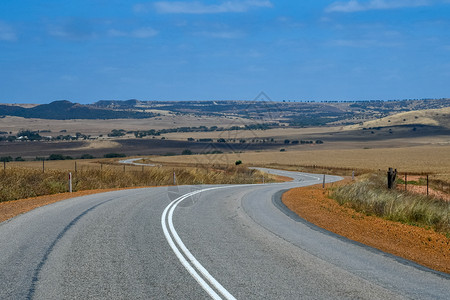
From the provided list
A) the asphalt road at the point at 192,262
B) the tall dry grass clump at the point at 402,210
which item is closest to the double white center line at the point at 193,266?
the asphalt road at the point at 192,262

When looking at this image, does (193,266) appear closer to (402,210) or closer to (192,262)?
(192,262)

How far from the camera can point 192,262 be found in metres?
8.74

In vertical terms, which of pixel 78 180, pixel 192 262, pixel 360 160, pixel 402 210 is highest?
pixel 192 262

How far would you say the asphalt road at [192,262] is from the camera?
7043mm

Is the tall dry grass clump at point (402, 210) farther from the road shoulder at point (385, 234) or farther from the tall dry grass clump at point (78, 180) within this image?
the tall dry grass clump at point (78, 180)

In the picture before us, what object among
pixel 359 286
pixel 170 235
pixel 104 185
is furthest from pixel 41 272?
pixel 104 185

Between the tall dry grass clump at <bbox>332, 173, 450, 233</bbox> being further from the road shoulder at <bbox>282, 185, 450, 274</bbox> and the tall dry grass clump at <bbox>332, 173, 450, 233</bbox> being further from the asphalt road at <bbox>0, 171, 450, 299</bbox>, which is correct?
the asphalt road at <bbox>0, 171, 450, 299</bbox>

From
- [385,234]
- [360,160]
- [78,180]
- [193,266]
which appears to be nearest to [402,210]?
[385,234]

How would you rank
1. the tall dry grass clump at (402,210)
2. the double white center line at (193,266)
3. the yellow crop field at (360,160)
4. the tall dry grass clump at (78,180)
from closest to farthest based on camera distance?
the double white center line at (193,266)
the tall dry grass clump at (402,210)
the tall dry grass clump at (78,180)
the yellow crop field at (360,160)

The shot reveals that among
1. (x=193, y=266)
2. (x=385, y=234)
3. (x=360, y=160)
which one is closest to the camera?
(x=193, y=266)

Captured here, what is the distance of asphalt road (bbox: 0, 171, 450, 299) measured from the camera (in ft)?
23.1

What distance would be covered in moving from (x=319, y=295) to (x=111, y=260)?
3.83m

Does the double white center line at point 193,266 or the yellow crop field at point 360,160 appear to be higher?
the double white center line at point 193,266

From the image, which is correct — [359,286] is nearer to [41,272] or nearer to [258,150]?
[41,272]
